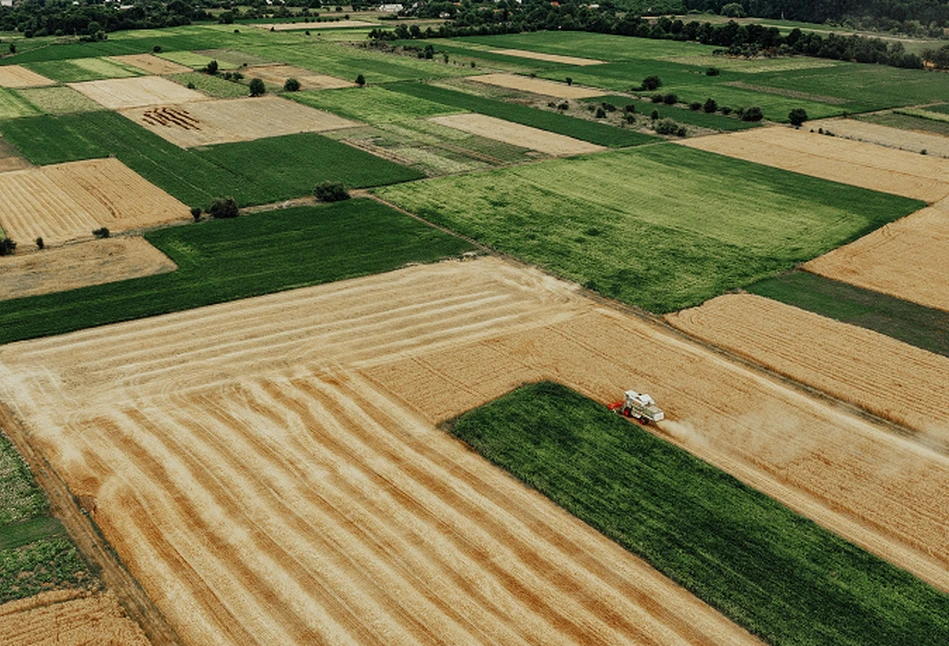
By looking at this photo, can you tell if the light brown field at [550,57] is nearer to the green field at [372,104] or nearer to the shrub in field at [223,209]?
the green field at [372,104]

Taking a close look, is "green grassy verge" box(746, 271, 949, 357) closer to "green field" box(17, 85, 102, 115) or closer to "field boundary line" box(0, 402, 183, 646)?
"field boundary line" box(0, 402, 183, 646)

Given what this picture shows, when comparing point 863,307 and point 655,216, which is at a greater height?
point 655,216

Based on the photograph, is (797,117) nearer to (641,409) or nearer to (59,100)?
(641,409)

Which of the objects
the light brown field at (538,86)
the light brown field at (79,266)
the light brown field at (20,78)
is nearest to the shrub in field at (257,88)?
the light brown field at (20,78)

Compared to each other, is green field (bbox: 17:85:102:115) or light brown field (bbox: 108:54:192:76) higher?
light brown field (bbox: 108:54:192:76)

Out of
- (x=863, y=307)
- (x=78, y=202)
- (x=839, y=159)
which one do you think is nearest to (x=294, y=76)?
(x=78, y=202)

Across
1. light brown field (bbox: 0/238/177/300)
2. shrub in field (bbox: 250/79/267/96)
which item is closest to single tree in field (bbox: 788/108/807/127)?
shrub in field (bbox: 250/79/267/96)
